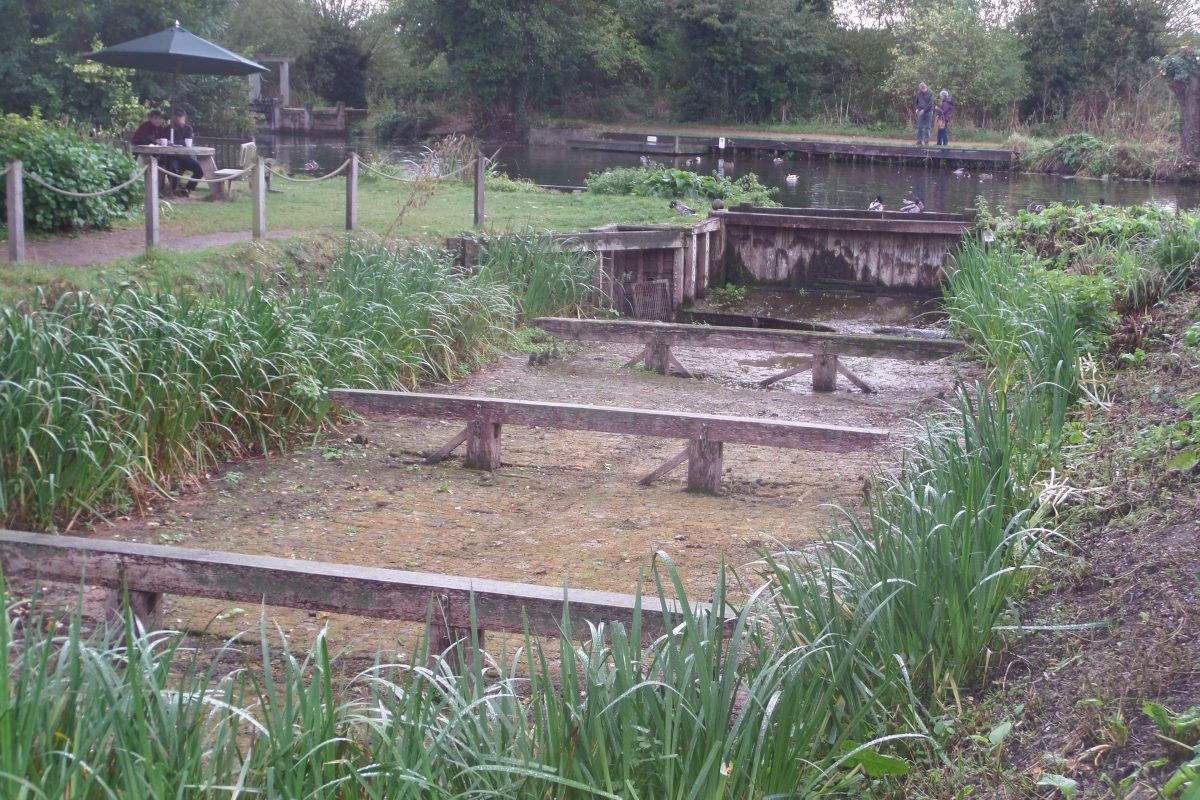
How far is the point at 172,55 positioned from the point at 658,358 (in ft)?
31.9

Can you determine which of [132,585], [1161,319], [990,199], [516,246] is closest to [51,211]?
[516,246]

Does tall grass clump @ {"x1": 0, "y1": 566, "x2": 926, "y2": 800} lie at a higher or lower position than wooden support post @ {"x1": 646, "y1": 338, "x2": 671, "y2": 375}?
higher

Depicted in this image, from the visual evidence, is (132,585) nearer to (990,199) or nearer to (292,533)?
(292,533)

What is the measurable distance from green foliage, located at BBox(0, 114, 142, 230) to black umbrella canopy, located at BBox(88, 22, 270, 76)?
16.2ft

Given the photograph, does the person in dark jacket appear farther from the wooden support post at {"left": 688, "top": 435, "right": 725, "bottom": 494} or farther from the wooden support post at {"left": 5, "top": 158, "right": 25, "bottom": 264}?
the wooden support post at {"left": 688, "top": 435, "right": 725, "bottom": 494}

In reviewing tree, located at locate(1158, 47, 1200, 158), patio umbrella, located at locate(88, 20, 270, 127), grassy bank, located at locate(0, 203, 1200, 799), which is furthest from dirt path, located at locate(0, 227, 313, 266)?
tree, located at locate(1158, 47, 1200, 158)

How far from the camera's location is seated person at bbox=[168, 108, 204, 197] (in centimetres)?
1636

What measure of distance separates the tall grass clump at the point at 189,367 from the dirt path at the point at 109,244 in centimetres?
136

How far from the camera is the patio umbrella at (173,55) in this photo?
1727cm

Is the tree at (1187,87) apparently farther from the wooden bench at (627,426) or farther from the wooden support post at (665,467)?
the wooden support post at (665,467)

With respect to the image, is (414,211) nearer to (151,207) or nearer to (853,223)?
(151,207)

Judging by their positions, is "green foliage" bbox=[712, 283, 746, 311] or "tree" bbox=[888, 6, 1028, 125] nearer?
"green foliage" bbox=[712, 283, 746, 311]

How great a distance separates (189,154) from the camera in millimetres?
16000

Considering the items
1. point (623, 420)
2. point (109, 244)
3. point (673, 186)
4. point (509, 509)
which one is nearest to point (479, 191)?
point (109, 244)
